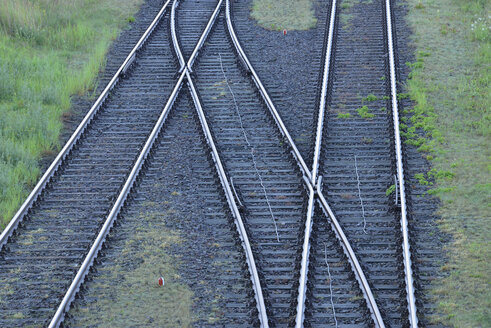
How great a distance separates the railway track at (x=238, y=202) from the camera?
8.91m

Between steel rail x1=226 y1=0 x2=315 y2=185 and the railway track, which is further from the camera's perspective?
steel rail x1=226 y1=0 x2=315 y2=185

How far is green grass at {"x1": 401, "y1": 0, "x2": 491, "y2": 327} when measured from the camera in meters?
9.12

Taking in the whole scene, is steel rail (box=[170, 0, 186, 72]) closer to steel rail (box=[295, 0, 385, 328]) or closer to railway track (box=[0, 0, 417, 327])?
railway track (box=[0, 0, 417, 327])

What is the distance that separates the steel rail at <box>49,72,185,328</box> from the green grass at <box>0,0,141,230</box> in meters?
1.53

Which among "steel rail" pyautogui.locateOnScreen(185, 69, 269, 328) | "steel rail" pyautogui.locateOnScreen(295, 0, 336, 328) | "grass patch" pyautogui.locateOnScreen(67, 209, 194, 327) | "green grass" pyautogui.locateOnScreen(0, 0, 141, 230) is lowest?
"grass patch" pyautogui.locateOnScreen(67, 209, 194, 327)

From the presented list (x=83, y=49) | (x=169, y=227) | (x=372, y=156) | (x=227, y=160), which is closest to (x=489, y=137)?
(x=372, y=156)

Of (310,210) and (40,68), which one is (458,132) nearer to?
(310,210)

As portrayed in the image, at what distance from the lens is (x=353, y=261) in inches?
369

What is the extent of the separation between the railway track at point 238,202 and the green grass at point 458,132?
568 mm

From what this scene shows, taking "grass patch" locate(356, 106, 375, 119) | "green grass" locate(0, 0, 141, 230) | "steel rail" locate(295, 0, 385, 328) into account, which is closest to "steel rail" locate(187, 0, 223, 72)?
"green grass" locate(0, 0, 141, 230)

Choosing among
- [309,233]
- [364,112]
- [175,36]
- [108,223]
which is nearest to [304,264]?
[309,233]

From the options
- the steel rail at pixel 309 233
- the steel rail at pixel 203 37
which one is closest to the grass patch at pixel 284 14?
the steel rail at pixel 203 37

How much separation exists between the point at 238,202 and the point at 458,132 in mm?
4595

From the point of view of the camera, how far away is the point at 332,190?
11344 millimetres
